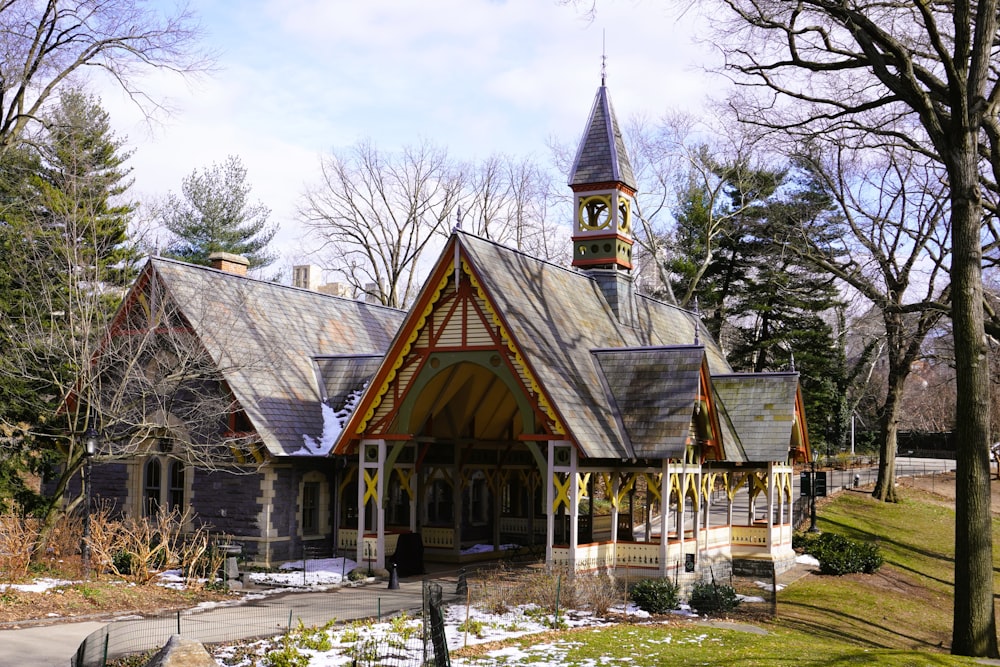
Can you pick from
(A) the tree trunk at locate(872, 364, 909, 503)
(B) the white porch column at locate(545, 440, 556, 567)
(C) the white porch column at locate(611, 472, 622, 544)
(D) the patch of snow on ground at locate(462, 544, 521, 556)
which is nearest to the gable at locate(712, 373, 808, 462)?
(C) the white porch column at locate(611, 472, 622, 544)

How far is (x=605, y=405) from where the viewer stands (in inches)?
941

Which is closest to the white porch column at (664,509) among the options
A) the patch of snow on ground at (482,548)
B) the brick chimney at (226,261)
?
the patch of snow on ground at (482,548)

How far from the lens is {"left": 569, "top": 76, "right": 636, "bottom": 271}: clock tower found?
3102cm

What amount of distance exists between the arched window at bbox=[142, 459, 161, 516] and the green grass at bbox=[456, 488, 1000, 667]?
1416 centimetres

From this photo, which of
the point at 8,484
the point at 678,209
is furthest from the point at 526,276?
the point at 678,209

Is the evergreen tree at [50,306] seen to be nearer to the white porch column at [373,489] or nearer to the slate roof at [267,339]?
the slate roof at [267,339]

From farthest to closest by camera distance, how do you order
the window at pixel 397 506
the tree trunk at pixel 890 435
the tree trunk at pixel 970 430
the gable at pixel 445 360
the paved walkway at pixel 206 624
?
the tree trunk at pixel 890 435 < the window at pixel 397 506 < the gable at pixel 445 360 < the tree trunk at pixel 970 430 < the paved walkway at pixel 206 624

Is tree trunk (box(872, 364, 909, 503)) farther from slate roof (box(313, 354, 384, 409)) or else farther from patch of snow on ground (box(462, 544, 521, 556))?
slate roof (box(313, 354, 384, 409))

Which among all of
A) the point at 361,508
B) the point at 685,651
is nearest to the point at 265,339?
the point at 361,508

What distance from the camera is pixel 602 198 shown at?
3130 centimetres

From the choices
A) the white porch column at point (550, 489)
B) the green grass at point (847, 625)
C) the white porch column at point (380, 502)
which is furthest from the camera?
the white porch column at point (380, 502)

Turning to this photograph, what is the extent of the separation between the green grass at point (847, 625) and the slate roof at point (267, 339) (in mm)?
11317

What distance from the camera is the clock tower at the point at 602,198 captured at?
31.0 meters

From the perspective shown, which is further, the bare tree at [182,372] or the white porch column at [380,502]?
the white porch column at [380,502]
